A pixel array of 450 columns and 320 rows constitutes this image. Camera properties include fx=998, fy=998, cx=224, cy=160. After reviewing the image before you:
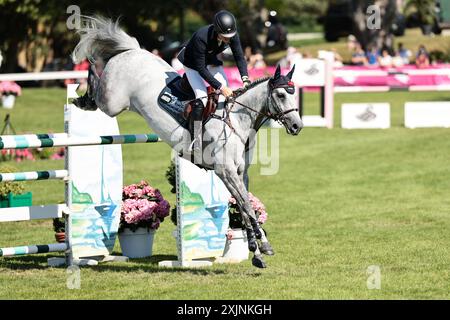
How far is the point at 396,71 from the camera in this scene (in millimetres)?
→ 28547

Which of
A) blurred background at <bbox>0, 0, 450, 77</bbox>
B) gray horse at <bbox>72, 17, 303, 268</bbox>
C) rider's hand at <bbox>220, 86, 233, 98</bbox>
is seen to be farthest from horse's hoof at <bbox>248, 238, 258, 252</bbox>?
blurred background at <bbox>0, 0, 450, 77</bbox>

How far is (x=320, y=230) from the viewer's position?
47.4 ft

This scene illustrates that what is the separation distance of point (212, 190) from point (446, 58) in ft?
112

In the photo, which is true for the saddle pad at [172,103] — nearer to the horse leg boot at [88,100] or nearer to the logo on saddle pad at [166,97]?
the logo on saddle pad at [166,97]

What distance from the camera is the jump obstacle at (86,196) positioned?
36.6ft

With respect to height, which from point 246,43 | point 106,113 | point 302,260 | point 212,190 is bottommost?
point 302,260

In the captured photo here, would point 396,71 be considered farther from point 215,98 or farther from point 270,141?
point 215,98

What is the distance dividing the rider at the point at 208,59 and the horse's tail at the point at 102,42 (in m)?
0.97

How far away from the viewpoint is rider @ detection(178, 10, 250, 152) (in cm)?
1048

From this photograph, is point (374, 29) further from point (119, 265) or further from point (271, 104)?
point (271, 104)

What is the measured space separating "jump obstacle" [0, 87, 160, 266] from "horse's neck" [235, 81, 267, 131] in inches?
44.4

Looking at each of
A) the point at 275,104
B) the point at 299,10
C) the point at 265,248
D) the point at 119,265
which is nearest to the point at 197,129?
the point at 275,104
